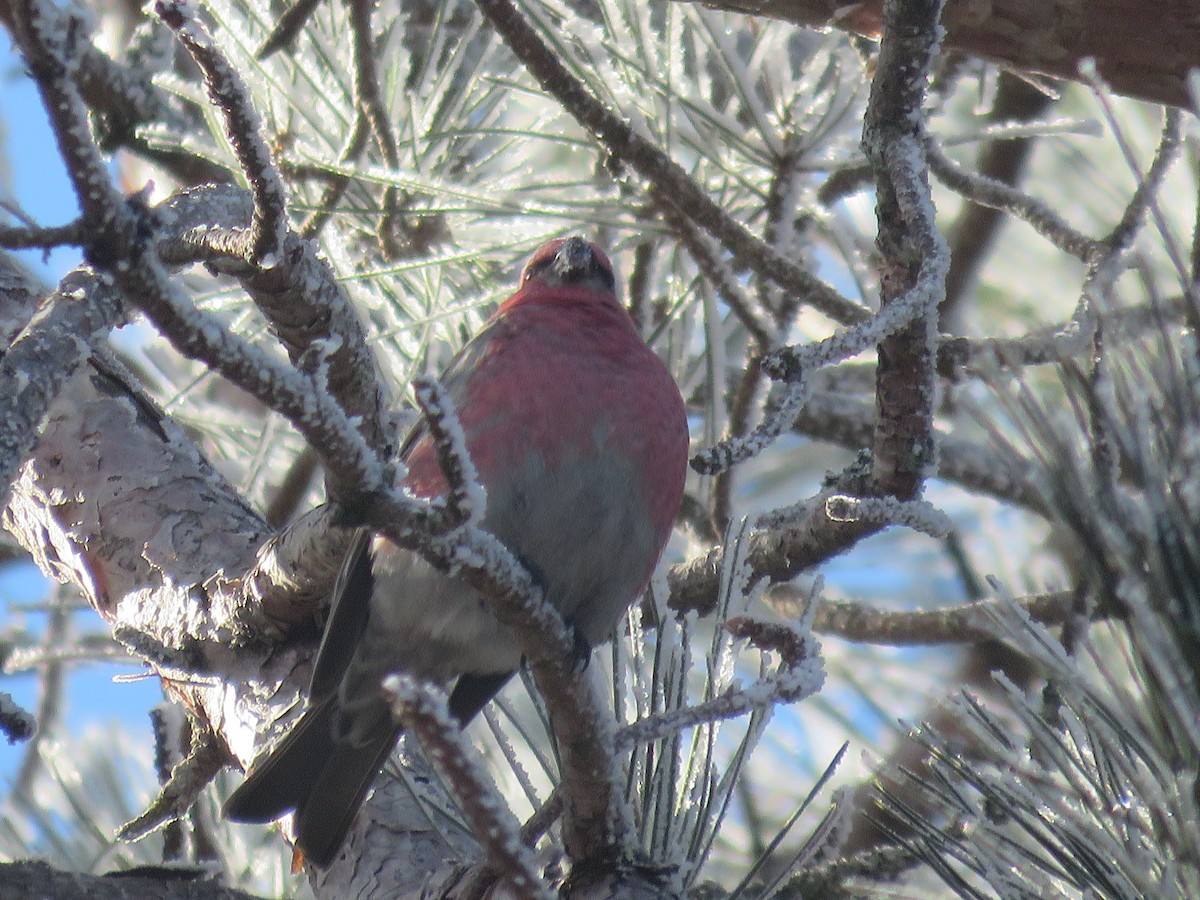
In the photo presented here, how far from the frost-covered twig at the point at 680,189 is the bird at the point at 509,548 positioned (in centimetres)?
33

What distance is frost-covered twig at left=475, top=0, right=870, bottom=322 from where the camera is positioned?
91.6 inches

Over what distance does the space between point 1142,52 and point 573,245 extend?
46.9 inches

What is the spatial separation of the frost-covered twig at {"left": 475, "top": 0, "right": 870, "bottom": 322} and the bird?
12.9 inches

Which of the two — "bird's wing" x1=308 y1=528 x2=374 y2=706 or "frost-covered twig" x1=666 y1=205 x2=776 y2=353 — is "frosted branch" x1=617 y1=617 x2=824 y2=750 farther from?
"frost-covered twig" x1=666 y1=205 x2=776 y2=353

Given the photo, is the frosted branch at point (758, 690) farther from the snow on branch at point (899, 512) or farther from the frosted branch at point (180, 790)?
the frosted branch at point (180, 790)

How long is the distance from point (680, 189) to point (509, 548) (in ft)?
2.28

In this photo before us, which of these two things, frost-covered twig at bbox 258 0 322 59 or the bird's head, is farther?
the bird's head

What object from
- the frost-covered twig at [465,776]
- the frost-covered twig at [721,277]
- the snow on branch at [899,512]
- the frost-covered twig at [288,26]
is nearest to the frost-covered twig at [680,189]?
the frost-covered twig at [721,277]

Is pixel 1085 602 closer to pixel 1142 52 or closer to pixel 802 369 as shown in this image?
pixel 802 369

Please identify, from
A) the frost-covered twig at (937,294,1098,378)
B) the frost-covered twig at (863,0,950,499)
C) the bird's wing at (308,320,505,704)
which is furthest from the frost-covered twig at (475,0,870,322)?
the frost-covered twig at (863,0,950,499)

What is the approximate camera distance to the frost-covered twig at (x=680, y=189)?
2326mm

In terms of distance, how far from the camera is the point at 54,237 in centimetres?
111

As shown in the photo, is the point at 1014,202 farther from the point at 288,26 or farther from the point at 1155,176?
the point at 288,26

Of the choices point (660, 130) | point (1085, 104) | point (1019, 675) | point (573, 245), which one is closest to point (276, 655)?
point (573, 245)
